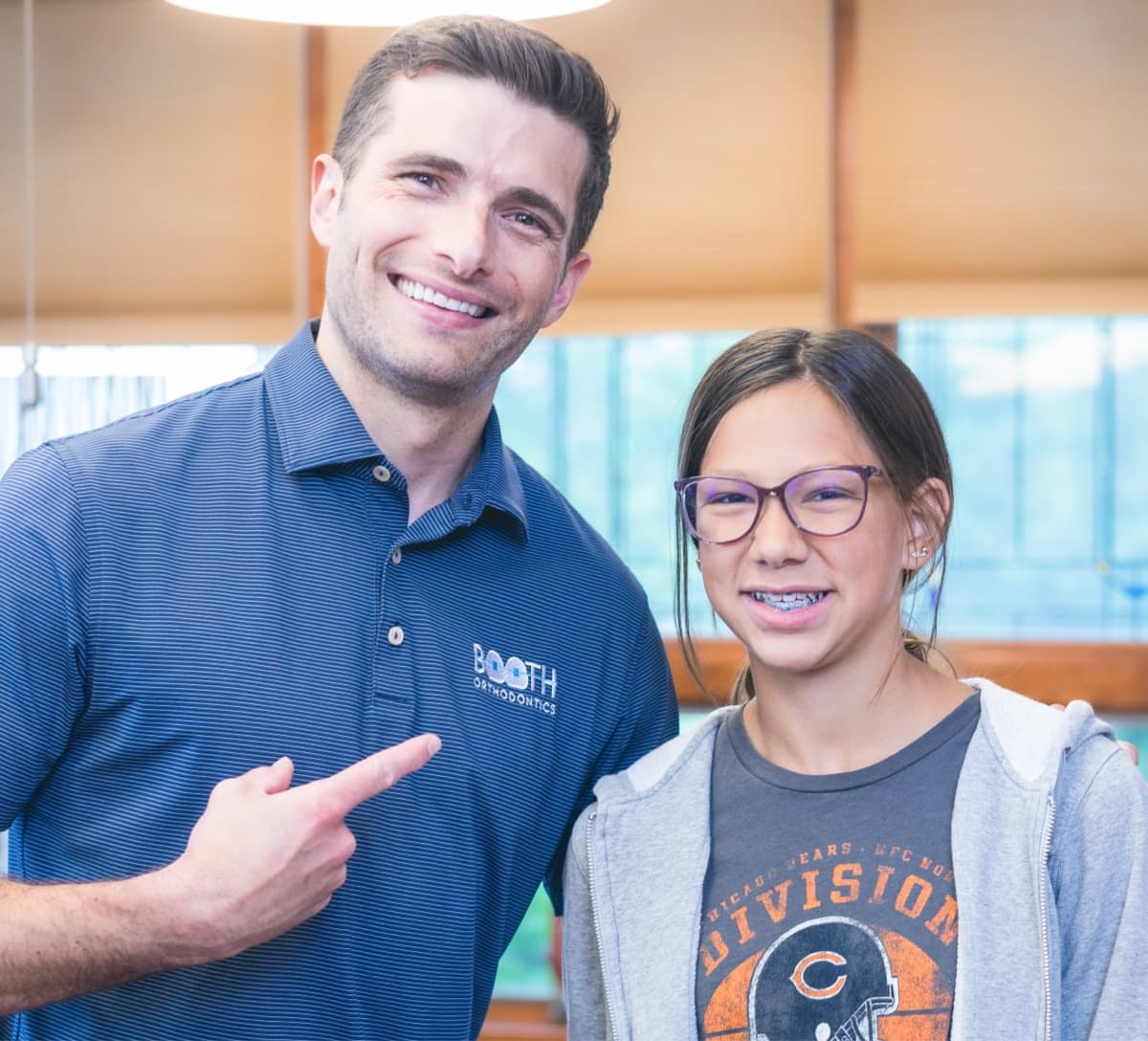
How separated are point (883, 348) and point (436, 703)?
0.62 meters

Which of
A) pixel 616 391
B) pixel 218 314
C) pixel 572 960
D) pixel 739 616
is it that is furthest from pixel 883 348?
pixel 616 391

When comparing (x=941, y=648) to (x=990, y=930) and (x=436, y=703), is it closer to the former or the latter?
(x=990, y=930)

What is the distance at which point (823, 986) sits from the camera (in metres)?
1.40

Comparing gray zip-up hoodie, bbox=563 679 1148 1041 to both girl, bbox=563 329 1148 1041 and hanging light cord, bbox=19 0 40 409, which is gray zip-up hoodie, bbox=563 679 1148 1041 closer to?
girl, bbox=563 329 1148 1041

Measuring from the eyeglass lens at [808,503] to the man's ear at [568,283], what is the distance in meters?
0.36

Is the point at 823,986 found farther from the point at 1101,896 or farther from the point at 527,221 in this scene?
the point at 527,221

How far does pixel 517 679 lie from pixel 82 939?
0.52 metres

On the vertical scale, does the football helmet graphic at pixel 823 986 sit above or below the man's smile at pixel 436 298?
below

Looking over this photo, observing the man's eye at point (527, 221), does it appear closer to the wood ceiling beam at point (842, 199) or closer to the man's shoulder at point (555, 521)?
the man's shoulder at point (555, 521)

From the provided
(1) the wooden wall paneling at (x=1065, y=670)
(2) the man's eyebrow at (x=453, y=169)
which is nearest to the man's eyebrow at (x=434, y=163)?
(2) the man's eyebrow at (x=453, y=169)

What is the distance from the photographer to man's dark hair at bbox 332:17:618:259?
160 cm

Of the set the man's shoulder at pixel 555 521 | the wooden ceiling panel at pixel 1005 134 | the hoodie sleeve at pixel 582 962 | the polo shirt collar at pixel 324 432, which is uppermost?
the wooden ceiling panel at pixel 1005 134

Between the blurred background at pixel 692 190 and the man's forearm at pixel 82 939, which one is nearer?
the man's forearm at pixel 82 939

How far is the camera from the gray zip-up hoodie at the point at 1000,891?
4.35 feet
